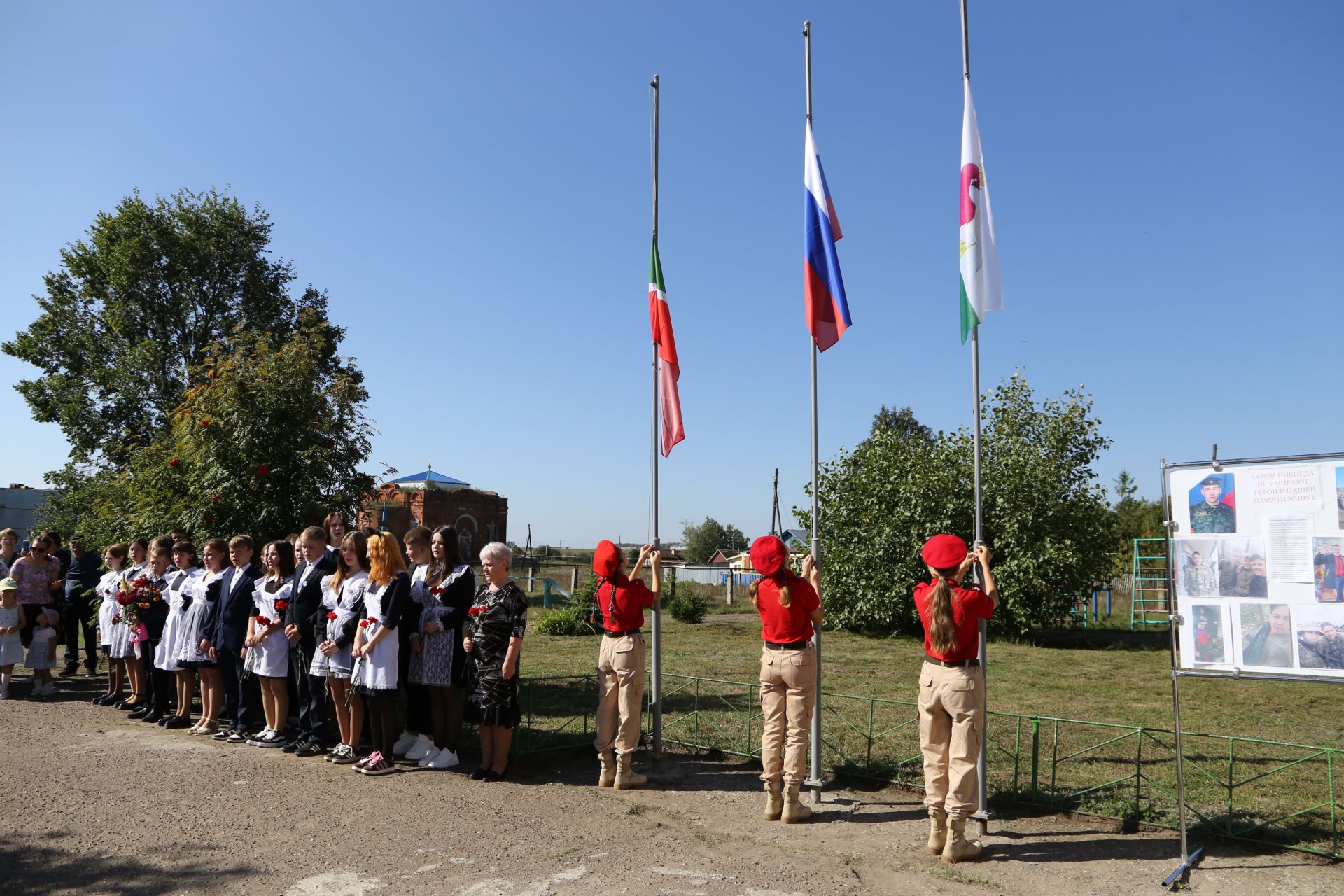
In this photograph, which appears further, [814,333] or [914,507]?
[914,507]

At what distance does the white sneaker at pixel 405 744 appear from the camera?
7.49m

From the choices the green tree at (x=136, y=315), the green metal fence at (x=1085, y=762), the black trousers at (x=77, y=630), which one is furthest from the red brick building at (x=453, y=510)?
the green metal fence at (x=1085, y=762)

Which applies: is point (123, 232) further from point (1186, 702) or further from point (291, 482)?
point (1186, 702)

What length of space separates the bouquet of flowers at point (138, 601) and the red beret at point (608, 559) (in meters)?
5.31

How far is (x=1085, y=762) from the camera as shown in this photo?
799 cm

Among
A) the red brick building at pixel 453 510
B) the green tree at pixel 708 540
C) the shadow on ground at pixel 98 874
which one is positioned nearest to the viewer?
the shadow on ground at pixel 98 874

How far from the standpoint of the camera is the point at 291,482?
10273mm

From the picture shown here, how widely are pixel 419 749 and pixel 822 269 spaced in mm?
4938

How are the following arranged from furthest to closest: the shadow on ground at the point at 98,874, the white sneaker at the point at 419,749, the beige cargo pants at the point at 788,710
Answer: the white sneaker at the point at 419,749 → the beige cargo pants at the point at 788,710 → the shadow on ground at the point at 98,874

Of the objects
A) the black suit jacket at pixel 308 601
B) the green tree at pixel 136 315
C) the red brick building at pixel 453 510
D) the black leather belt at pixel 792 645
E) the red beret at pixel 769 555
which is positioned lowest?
the black leather belt at pixel 792 645

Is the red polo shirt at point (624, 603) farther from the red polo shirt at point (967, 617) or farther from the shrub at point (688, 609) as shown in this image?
the shrub at point (688, 609)

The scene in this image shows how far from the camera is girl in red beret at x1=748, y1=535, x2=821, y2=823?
5.90m

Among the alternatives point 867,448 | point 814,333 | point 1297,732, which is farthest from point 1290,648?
point 867,448

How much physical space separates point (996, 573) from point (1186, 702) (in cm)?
726
